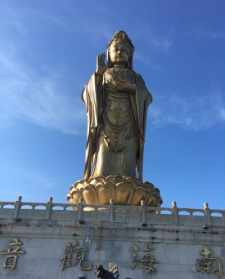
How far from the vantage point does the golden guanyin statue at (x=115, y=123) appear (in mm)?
15578

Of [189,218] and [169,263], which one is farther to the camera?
[189,218]

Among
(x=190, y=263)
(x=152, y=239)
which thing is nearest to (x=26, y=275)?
(x=152, y=239)

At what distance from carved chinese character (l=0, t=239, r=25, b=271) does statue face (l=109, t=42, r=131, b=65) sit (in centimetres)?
874

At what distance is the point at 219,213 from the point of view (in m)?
12.4

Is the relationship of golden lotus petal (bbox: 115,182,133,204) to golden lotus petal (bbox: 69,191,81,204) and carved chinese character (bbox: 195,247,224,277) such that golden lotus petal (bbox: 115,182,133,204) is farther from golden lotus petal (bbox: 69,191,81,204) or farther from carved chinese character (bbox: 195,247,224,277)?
carved chinese character (bbox: 195,247,224,277)

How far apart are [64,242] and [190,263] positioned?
3170 mm

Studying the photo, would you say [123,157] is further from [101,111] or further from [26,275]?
[26,275]

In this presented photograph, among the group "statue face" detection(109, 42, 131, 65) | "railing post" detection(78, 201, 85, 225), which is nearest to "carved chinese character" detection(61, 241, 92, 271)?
"railing post" detection(78, 201, 85, 225)

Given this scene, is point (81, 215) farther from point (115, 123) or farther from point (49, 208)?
point (115, 123)

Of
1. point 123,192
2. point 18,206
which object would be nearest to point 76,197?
point 123,192

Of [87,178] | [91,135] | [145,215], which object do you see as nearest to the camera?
[145,215]

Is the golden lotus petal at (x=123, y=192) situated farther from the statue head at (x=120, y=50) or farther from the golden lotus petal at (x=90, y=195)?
the statue head at (x=120, y=50)

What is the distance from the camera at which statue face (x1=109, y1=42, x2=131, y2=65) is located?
17.8 meters

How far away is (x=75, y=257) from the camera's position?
11266mm
